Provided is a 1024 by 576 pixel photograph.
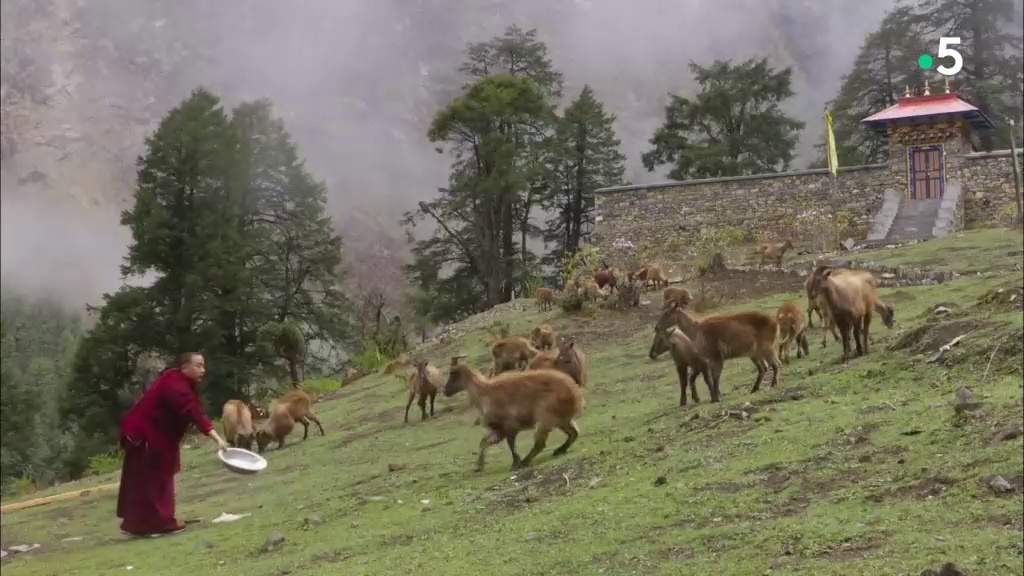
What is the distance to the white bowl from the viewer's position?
7352mm

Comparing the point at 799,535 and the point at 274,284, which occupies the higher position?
the point at 274,284

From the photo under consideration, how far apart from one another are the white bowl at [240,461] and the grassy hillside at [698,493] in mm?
518

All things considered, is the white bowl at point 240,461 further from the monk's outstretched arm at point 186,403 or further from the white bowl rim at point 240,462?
the monk's outstretched arm at point 186,403

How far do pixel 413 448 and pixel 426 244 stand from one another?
530 inches

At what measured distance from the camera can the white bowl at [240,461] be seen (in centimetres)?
735

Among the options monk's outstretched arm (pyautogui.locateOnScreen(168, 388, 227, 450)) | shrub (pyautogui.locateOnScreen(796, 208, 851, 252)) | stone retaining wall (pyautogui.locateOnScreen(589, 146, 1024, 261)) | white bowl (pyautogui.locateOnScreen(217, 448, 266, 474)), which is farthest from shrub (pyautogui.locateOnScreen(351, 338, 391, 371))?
white bowl (pyautogui.locateOnScreen(217, 448, 266, 474))

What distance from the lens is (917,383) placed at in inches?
281

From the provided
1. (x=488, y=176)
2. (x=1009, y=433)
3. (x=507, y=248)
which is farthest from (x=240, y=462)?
(x=507, y=248)

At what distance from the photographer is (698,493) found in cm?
595

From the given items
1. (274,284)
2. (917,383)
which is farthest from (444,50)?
(274,284)

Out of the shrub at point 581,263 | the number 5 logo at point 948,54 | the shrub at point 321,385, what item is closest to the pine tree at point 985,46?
the number 5 logo at point 948,54

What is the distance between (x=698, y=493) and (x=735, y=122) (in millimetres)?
8850

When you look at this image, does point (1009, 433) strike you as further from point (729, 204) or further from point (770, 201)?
point (729, 204)

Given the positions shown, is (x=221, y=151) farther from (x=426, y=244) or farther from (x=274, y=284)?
(x=426, y=244)
